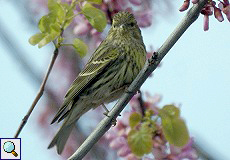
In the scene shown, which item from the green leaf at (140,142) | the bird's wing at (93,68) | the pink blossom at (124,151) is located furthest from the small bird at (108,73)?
the green leaf at (140,142)

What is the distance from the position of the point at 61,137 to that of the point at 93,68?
810mm

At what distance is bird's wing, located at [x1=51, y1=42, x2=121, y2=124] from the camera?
4.98 metres

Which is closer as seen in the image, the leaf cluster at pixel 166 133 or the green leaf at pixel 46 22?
the green leaf at pixel 46 22

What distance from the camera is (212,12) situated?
3.34 meters

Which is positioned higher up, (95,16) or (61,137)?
(95,16)

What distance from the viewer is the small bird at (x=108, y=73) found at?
493 cm

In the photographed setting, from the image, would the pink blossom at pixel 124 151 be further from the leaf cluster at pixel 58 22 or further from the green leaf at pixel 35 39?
the green leaf at pixel 35 39

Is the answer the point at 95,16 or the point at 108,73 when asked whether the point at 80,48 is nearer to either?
the point at 95,16

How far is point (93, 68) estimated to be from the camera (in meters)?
5.29

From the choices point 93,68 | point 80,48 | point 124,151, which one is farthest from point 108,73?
point 80,48

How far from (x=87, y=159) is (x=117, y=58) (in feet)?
4.17

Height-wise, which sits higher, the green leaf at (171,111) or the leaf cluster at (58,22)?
the leaf cluster at (58,22)

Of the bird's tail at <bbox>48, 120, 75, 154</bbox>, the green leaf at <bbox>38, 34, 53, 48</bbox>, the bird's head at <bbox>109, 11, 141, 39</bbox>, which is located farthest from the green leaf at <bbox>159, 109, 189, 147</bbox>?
the bird's head at <bbox>109, 11, 141, 39</bbox>

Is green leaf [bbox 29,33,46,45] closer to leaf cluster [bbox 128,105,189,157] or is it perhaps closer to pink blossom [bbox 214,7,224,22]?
leaf cluster [bbox 128,105,189,157]
